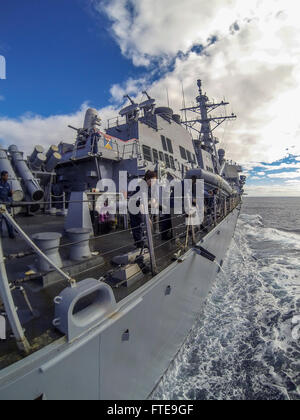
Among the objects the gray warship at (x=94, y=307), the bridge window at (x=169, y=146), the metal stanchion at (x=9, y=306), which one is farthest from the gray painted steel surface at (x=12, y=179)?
the bridge window at (x=169, y=146)

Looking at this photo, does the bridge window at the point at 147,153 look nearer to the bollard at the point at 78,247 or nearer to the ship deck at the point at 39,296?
the ship deck at the point at 39,296

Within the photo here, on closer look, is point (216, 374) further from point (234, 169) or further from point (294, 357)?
point (234, 169)

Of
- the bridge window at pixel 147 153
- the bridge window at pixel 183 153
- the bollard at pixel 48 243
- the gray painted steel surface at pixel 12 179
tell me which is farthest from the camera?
the bridge window at pixel 183 153

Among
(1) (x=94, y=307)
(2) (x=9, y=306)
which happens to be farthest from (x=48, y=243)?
(2) (x=9, y=306)

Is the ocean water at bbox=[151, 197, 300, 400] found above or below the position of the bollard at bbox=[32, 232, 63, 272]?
below

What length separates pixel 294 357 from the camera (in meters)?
3.13

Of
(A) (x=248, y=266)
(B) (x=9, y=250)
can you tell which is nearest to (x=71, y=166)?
(B) (x=9, y=250)

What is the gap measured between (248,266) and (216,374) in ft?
17.4

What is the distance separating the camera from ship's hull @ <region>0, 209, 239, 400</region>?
1.19 m

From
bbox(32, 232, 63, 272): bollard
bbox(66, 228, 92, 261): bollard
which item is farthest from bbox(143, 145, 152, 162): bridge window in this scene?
bbox(32, 232, 63, 272): bollard

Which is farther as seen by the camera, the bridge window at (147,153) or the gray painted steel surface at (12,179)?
the bridge window at (147,153)

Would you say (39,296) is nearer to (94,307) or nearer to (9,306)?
(94,307)

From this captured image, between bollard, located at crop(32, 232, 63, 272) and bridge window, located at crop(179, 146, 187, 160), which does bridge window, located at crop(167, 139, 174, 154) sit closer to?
bridge window, located at crop(179, 146, 187, 160)

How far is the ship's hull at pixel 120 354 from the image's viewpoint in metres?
1.19
